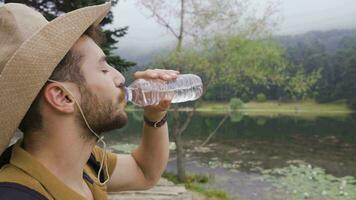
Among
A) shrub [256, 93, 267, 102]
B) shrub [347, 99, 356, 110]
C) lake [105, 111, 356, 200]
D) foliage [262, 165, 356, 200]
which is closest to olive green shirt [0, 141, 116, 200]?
lake [105, 111, 356, 200]

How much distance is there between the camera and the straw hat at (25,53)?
1255 mm

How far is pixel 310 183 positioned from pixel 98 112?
46.6 ft

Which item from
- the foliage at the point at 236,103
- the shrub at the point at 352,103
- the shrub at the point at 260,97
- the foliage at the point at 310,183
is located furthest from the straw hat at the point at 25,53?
the shrub at the point at 260,97

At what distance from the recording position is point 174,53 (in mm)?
13352

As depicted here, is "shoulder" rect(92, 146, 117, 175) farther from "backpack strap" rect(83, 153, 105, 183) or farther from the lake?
the lake

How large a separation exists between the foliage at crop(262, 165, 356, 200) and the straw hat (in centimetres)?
1232

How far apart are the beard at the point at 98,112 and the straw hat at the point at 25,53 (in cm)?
15

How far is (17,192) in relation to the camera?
3.70ft

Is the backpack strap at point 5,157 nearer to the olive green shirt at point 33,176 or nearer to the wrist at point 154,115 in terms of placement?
the olive green shirt at point 33,176

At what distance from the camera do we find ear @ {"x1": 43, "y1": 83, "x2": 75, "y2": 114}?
135 cm

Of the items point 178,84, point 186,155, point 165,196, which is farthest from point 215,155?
point 178,84

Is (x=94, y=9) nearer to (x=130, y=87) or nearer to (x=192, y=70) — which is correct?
(x=130, y=87)

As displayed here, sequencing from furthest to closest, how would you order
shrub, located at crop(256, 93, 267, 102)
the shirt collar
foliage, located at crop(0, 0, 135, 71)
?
shrub, located at crop(256, 93, 267, 102) → foliage, located at crop(0, 0, 135, 71) → the shirt collar

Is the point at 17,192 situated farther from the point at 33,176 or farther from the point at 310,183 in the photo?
the point at 310,183
